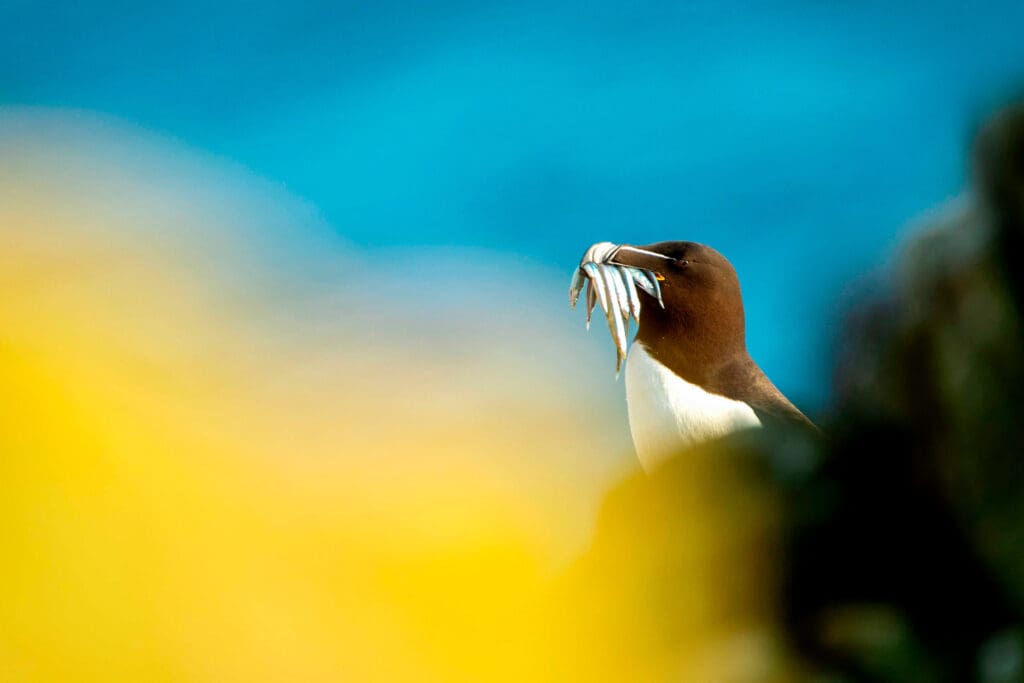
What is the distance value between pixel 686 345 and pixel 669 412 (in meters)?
0.08

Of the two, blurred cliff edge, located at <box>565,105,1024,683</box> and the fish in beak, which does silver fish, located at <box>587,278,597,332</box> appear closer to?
the fish in beak

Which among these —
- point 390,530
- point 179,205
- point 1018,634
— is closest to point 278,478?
point 390,530

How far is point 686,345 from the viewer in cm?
122

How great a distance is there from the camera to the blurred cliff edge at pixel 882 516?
3.73 ft

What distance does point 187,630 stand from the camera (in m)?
0.54

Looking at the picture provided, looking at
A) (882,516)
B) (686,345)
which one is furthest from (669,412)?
(882,516)

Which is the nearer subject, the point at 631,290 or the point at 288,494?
the point at 288,494

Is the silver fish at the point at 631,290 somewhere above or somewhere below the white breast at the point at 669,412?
above

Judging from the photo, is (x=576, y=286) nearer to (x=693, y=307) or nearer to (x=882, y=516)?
(x=693, y=307)

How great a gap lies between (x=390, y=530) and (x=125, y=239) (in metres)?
0.61

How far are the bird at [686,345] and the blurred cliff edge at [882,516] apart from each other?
0.03 meters

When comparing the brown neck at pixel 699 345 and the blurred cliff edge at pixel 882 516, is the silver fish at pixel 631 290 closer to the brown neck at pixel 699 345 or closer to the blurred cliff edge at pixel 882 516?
the brown neck at pixel 699 345

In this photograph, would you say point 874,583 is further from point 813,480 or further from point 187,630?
point 187,630

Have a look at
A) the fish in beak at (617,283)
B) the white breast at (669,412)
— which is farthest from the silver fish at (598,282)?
the white breast at (669,412)
